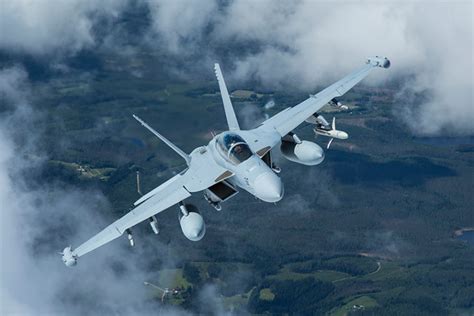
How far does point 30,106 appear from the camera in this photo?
143 m

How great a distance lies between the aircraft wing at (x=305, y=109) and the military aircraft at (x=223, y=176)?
0.30 ft

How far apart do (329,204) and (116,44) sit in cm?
6502

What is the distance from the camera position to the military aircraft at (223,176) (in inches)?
1959

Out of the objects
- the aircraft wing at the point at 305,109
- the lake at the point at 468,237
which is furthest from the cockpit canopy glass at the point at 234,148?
the lake at the point at 468,237

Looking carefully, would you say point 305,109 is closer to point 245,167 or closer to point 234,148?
point 234,148

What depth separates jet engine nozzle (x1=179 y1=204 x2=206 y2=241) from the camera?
1950 inches

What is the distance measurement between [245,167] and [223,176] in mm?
2343

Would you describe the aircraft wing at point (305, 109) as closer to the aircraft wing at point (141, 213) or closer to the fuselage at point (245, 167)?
the fuselage at point (245, 167)

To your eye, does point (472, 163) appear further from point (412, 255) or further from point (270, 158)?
point (270, 158)

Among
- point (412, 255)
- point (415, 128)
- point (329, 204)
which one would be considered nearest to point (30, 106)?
point (329, 204)

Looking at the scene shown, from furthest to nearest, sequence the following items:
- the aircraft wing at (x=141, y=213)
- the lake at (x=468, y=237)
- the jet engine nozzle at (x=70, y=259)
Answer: the lake at (x=468, y=237) < the jet engine nozzle at (x=70, y=259) < the aircraft wing at (x=141, y=213)

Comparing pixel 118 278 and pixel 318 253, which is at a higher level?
pixel 318 253

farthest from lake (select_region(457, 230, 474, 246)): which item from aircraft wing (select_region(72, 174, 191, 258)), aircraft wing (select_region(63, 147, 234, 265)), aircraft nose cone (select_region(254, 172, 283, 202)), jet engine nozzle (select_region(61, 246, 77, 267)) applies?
jet engine nozzle (select_region(61, 246, 77, 267))

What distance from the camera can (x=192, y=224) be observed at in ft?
164
